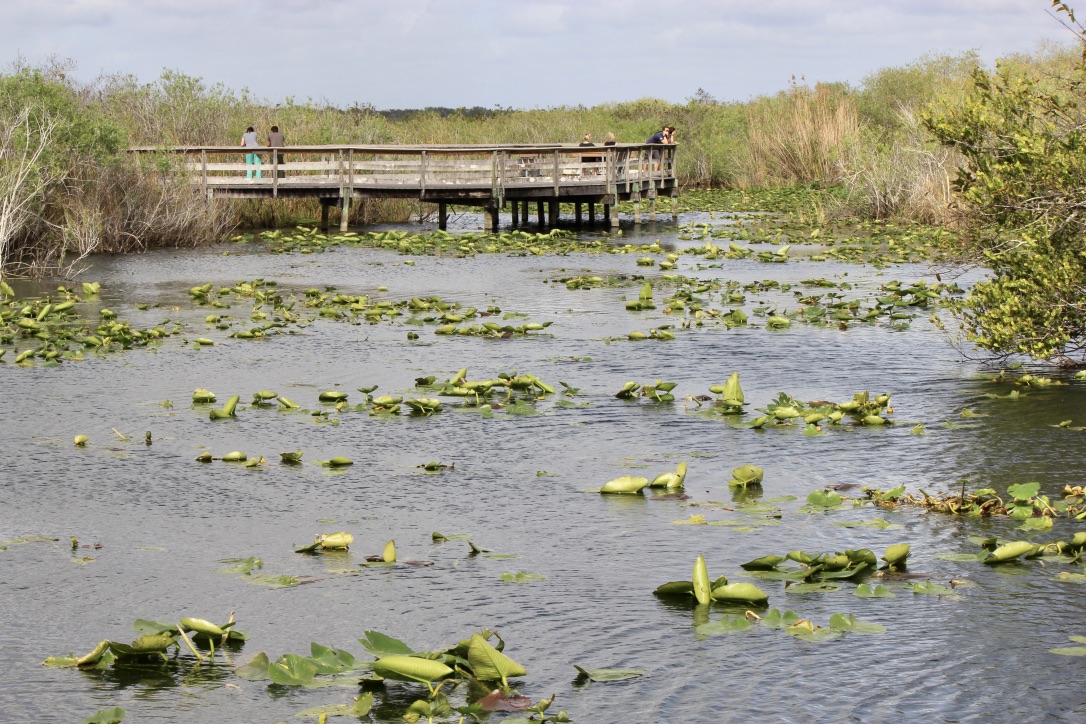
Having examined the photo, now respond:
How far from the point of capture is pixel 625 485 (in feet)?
27.1

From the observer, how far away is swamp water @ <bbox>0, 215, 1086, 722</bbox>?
17.6 ft

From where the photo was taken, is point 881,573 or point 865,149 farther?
point 865,149

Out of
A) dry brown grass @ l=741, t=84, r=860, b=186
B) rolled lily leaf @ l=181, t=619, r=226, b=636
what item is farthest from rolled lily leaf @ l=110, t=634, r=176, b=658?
dry brown grass @ l=741, t=84, r=860, b=186

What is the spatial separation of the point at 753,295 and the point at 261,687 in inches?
547

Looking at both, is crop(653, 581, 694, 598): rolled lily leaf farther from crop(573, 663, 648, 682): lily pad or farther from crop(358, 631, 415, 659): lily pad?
crop(358, 631, 415, 659): lily pad

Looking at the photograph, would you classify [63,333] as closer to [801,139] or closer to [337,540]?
[337,540]

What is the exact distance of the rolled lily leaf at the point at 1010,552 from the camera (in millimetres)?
6684

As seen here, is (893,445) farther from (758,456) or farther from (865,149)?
(865,149)

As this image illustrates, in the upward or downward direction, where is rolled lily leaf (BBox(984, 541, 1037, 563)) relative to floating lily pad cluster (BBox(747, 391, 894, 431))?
downward

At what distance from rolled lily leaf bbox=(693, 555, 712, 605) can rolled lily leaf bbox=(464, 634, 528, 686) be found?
4.18 ft

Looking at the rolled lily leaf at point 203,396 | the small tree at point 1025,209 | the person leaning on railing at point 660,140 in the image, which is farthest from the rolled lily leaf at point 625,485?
the person leaning on railing at point 660,140

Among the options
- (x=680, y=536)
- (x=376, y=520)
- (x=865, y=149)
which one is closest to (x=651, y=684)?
(x=680, y=536)

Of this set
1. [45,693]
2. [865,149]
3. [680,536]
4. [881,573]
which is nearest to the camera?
[45,693]

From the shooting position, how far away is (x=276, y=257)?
83.8ft
